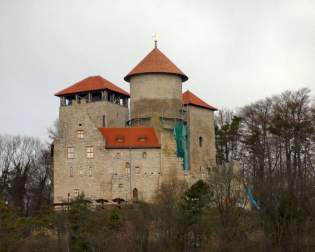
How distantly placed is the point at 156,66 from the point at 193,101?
4.58 meters

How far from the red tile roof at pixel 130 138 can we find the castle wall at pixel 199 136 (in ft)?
15.5

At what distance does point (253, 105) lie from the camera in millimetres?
81250

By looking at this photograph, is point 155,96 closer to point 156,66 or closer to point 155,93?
point 155,93

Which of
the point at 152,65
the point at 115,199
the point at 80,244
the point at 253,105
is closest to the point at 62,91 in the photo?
the point at 152,65

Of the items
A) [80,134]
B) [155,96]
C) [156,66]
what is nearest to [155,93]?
[155,96]

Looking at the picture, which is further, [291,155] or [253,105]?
[253,105]

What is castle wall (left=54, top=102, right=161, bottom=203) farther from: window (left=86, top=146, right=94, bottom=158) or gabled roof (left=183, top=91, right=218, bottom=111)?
gabled roof (left=183, top=91, right=218, bottom=111)

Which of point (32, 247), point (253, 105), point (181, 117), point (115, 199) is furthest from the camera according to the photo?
point (253, 105)

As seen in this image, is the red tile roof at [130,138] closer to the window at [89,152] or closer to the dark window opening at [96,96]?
the window at [89,152]

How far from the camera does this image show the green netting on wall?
70.9 metres

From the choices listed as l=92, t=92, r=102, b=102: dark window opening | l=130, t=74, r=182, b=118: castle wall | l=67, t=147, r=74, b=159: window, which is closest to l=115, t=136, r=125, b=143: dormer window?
l=67, t=147, r=74, b=159: window

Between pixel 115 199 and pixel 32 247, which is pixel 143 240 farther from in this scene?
pixel 115 199

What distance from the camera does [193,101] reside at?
76000mm

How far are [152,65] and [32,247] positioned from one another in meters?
23.8
